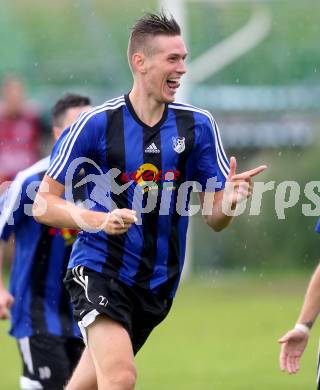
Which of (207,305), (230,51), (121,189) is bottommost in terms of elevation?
(207,305)

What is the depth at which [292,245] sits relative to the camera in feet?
52.9

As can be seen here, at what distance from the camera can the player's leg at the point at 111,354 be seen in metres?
6.04

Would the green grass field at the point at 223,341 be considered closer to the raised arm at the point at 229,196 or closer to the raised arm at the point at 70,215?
the raised arm at the point at 229,196

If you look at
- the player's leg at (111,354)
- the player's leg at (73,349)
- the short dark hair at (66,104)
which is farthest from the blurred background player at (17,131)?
the player's leg at (111,354)

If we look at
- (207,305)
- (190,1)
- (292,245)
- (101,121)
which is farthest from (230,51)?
(101,121)

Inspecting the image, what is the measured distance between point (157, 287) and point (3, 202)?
1.65 m

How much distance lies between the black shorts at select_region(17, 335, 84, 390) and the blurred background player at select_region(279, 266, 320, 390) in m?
1.95

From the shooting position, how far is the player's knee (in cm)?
601

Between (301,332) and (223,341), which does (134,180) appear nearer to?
(301,332)

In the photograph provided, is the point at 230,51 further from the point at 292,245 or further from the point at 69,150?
the point at 69,150

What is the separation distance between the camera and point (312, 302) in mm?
6137

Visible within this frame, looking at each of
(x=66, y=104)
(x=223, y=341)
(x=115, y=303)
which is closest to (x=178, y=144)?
(x=115, y=303)

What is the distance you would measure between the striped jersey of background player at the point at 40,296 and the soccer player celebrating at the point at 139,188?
1.16 m

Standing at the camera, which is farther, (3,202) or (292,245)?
(292,245)
